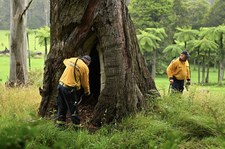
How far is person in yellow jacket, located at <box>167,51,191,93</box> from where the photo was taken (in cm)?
1144

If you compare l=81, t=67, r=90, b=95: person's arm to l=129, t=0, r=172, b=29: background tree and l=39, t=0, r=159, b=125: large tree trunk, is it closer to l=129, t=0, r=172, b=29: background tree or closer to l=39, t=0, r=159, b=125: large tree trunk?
l=39, t=0, r=159, b=125: large tree trunk

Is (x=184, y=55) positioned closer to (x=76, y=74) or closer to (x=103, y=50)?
(x=103, y=50)

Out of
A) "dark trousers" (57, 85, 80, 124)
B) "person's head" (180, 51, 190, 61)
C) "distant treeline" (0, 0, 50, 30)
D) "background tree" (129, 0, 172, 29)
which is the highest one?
"distant treeline" (0, 0, 50, 30)

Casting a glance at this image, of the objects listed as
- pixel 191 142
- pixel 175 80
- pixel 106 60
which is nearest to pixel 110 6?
pixel 106 60

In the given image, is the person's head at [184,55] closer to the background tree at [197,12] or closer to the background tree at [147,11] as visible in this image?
the background tree at [147,11]

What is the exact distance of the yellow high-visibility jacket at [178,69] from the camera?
1146 centimetres

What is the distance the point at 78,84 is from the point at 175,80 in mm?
4904

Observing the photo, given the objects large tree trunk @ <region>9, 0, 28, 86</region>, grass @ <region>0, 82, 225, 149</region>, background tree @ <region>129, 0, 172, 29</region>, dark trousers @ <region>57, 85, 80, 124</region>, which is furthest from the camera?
background tree @ <region>129, 0, 172, 29</region>

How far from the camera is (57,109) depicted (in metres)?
8.58

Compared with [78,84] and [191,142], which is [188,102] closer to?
[191,142]

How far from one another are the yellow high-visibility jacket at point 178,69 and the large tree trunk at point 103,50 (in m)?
2.59

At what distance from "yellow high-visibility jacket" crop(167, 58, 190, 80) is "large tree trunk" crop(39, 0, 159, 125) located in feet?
8.51

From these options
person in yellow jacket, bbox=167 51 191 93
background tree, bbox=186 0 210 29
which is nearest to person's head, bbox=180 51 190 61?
person in yellow jacket, bbox=167 51 191 93

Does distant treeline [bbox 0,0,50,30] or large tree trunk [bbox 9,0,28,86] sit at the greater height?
distant treeline [bbox 0,0,50,30]
